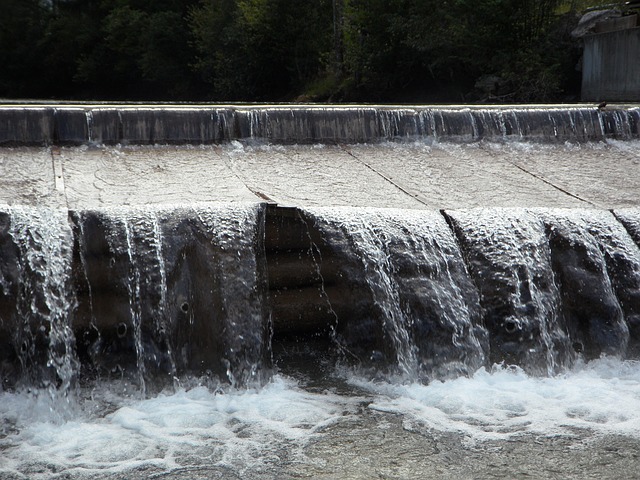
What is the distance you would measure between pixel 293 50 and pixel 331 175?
22366 millimetres

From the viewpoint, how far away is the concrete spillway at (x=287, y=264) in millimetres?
4605

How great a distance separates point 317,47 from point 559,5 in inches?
377

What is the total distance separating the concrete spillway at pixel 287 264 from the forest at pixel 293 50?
12423 millimetres

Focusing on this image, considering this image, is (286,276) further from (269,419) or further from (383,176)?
(383,176)

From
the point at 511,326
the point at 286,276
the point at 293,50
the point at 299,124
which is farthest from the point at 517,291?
the point at 293,50

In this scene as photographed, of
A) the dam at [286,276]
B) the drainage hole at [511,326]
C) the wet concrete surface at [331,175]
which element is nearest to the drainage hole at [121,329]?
the dam at [286,276]

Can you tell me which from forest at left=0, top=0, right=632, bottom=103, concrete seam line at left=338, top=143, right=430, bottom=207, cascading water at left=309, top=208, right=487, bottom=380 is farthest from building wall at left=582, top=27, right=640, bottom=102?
cascading water at left=309, top=208, right=487, bottom=380

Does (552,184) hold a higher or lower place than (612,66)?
lower

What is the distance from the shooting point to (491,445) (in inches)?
150

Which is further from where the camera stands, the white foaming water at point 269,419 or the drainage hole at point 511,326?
the drainage hole at point 511,326

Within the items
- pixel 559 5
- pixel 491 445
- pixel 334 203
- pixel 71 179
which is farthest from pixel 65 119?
pixel 559 5

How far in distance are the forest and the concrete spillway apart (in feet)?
40.8

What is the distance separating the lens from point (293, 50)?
27656mm

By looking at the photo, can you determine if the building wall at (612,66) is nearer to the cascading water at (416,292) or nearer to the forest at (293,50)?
the forest at (293,50)
